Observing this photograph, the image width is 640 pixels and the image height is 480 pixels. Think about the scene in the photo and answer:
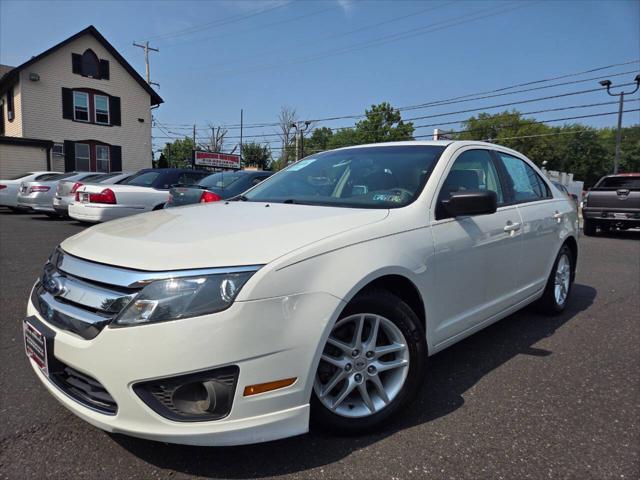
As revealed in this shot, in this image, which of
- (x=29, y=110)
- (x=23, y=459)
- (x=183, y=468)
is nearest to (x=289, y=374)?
(x=183, y=468)

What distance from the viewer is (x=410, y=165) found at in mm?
3098

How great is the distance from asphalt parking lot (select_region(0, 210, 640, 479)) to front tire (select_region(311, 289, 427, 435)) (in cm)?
14

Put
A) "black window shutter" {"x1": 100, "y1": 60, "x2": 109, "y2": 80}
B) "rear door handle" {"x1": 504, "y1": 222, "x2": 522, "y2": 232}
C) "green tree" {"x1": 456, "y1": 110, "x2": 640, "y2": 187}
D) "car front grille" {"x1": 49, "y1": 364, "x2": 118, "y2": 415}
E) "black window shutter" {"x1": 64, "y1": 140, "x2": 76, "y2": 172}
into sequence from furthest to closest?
"green tree" {"x1": 456, "y1": 110, "x2": 640, "y2": 187}
"black window shutter" {"x1": 100, "y1": 60, "x2": 109, "y2": 80}
"black window shutter" {"x1": 64, "y1": 140, "x2": 76, "y2": 172}
"rear door handle" {"x1": 504, "y1": 222, "x2": 522, "y2": 232}
"car front grille" {"x1": 49, "y1": 364, "x2": 118, "y2": 415}

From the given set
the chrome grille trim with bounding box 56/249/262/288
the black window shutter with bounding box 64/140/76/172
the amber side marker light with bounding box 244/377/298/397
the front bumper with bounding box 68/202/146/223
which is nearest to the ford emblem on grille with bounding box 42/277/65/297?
the chrome grille trim with bounding box 56/249/262/288

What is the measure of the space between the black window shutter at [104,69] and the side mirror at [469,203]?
27.2 metres

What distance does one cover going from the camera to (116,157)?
25.6m

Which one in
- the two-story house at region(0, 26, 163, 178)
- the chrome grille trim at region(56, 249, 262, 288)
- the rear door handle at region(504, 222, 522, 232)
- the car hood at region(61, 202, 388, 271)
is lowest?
the chrome grille trim at region(56, 249, 262, 288)

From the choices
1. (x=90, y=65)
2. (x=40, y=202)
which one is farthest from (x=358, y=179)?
(x=90, y=65)

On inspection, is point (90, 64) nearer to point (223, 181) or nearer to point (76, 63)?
point (76, 63)

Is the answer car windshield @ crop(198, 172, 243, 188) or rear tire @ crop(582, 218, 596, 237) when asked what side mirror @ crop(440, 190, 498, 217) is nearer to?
car windshield @ crop(198, 172, 243, 188)

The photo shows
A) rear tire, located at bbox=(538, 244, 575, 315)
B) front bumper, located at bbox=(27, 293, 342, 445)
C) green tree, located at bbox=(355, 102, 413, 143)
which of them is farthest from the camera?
green tree, located at bbox=(355, 102, 413, 143)

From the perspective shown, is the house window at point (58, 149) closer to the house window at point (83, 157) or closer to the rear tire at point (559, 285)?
the house window at point (83, 157)

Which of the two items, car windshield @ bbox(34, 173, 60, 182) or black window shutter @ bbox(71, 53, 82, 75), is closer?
car windshield @ bbox(34, 173, 60, 182)

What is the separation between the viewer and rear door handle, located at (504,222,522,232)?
10.9ft
